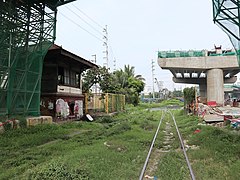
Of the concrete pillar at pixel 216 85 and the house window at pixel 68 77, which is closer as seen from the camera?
the house window at pixel 68 77

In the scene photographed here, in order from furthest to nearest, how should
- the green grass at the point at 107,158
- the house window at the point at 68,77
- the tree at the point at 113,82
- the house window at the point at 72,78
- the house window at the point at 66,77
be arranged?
1. the tree at the point at 113,82
2. the house window at the point at 72,78
3. the house window at the point at 66,77
4. the house window at the point at 68,77
5. the green grass at the point at 107,158

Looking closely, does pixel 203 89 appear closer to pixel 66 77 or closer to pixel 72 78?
pixel 72 78

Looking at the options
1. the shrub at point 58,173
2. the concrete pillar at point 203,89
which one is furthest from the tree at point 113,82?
the shrub at point 58,173

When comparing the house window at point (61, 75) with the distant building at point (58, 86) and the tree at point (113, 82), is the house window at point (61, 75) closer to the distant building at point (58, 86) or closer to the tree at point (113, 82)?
the distant building at point (58, 86)

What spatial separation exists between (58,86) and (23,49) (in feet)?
16.8

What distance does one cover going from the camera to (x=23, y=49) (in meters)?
12.1

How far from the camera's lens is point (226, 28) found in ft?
30.2

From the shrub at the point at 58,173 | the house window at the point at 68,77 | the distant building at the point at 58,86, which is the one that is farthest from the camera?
the house window at the point at 68,77

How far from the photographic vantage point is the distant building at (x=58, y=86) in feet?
53.5

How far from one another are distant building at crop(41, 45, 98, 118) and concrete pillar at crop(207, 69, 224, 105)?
54.4 feet

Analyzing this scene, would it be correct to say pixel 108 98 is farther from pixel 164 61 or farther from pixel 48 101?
pixel 164 61

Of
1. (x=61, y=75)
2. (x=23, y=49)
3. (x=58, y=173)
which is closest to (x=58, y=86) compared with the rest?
(x=61, y=75)

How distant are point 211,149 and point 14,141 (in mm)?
6929

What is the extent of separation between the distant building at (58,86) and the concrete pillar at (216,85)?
1657 centimetres
